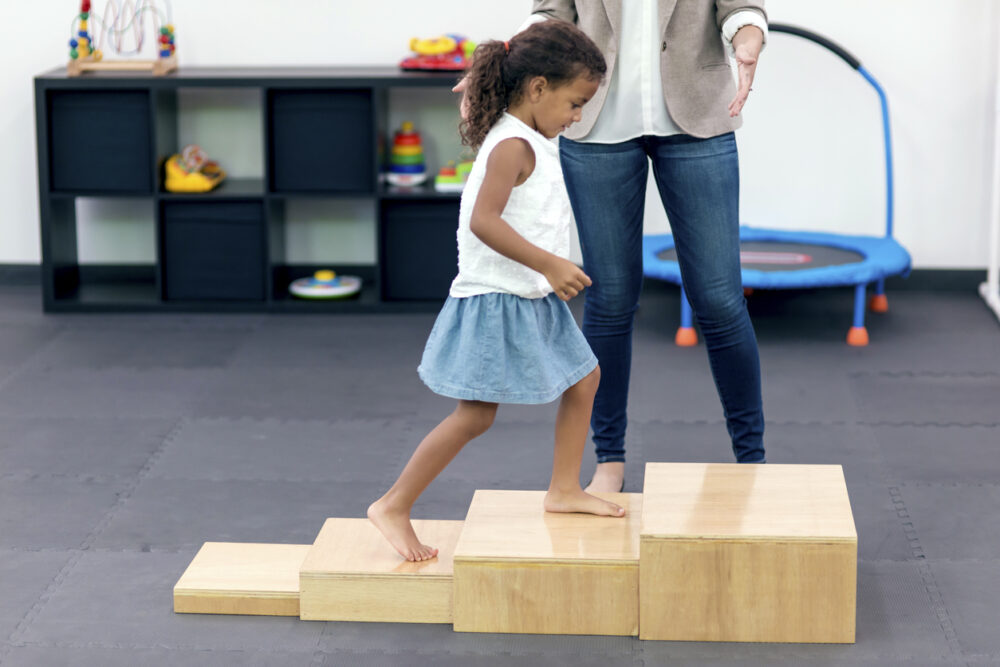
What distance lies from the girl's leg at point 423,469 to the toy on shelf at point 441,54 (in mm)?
2298

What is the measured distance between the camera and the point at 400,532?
2.19 m

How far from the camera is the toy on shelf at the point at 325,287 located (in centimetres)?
434

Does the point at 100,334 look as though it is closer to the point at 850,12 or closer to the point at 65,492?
the point at 65,492

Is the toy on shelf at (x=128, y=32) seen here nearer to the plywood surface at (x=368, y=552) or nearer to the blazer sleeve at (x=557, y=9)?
the blazer sleeve at (x=557, y=9)

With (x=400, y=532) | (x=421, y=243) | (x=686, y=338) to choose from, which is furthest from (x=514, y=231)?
(x=421, y=243)

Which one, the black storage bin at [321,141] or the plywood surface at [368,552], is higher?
the black storage bin at [321,141]

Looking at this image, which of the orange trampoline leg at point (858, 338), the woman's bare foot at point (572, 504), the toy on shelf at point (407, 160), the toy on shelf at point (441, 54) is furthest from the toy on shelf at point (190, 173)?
the woman's bare foot at point (572, 504)

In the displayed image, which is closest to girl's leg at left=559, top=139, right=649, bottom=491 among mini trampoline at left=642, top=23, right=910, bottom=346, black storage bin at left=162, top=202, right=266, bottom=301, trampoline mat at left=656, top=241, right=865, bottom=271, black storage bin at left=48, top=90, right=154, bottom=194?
mini trampoline at left=642, top=23, right=910, bottom=346

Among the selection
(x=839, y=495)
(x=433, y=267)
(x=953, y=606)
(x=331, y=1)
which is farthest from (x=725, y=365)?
(x=331, y=1)

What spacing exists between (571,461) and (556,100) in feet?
2.00

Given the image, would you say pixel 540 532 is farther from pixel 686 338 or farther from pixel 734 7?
pixel 686 338

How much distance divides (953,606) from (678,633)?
0.49 metres

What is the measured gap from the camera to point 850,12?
4.38 meters

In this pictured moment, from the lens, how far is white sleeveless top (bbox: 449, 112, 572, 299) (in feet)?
6.89
